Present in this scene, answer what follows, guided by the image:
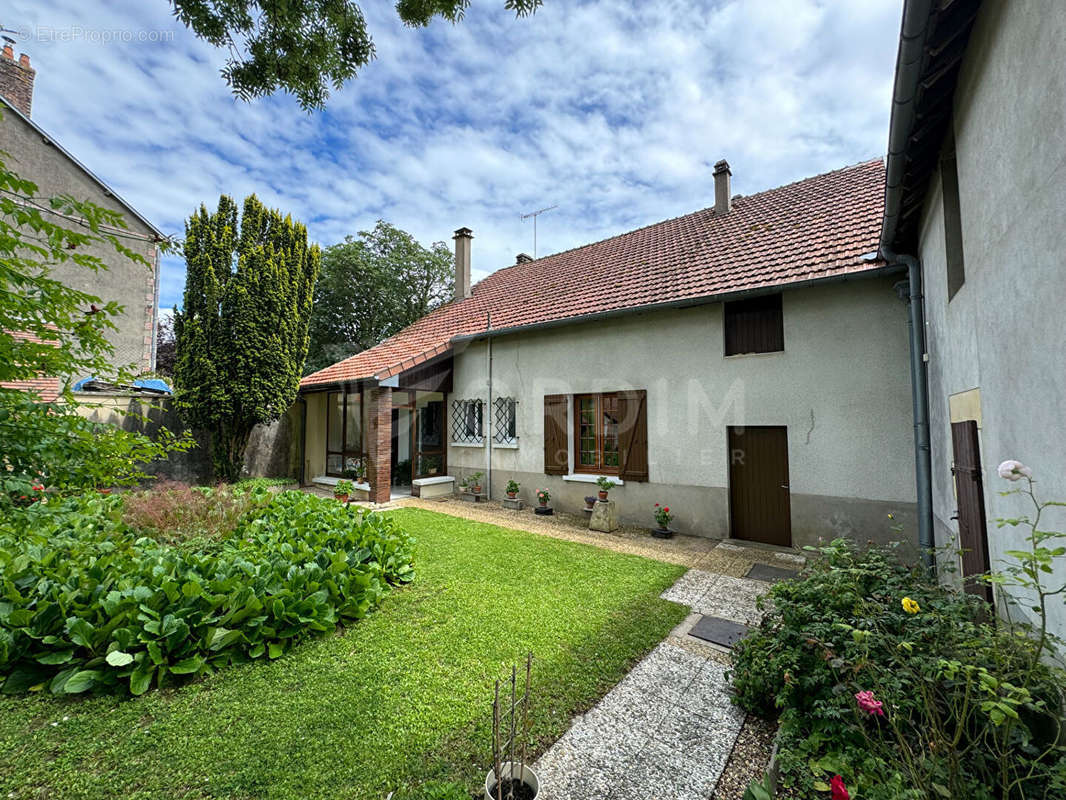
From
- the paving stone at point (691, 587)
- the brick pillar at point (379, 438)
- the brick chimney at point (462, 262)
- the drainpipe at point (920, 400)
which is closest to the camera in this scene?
the paving stone at point (691, 587)

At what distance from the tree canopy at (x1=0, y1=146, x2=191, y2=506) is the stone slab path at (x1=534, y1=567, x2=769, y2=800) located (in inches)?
116

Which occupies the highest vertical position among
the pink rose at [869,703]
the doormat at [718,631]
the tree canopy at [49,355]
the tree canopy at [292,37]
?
the tree canopy at [292,37]

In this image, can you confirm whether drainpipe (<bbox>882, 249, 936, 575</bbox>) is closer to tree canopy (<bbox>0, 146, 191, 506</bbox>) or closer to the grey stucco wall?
the grey stucco wall

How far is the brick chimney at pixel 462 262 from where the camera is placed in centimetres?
1444

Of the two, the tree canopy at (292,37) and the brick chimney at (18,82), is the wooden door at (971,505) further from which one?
the brick chimney at (18,82)

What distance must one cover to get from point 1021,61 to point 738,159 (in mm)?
9776

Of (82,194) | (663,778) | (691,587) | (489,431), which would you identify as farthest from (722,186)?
(82,194)

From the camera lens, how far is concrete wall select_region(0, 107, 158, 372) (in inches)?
456

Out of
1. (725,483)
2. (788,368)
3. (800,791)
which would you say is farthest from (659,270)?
(800,791)

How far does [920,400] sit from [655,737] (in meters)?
5.43

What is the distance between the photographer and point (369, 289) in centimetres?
2395

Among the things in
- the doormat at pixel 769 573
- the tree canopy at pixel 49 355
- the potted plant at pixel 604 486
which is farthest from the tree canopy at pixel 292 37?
the potted plant at pixel 604 486

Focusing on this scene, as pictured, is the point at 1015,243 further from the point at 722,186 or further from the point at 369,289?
the point at 369,289

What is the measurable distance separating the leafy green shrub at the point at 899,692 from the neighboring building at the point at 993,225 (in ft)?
1.43
